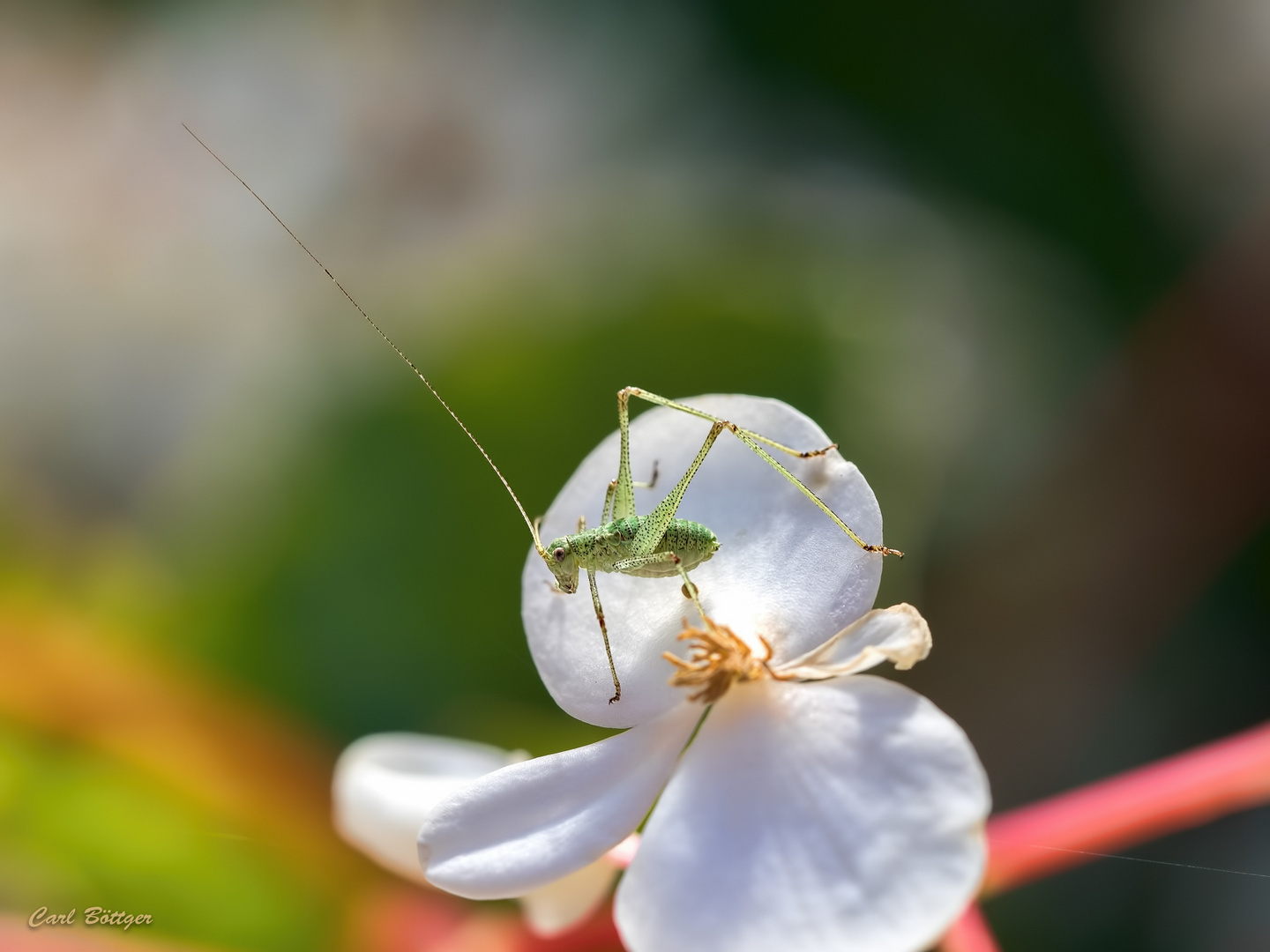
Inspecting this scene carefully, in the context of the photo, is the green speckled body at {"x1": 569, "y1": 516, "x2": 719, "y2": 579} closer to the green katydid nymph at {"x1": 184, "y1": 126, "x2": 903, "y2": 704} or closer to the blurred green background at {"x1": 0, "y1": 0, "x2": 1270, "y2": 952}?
the green katydid nymph at {"x1": 184, "y1": 126, "x2": 903, "y2": 704}

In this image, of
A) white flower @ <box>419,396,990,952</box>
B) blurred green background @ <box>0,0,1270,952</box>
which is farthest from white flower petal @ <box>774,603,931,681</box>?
blurred green background @ <box>0,0,1270,952</box>

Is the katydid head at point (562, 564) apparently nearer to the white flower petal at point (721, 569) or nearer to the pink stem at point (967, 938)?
the white flower petal at point (721, 569)

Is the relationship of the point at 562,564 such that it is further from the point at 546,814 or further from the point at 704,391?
the point at 704,391

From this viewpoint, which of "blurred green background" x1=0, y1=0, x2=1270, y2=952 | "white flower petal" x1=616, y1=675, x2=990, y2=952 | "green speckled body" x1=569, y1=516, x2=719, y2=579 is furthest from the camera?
"blurred green background" x1=0, y1=0, x2=1270, y2=952

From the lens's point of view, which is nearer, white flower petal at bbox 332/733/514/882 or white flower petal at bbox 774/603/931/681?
white flower petal at bbox 774/603/931/681

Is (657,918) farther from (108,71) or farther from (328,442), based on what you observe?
(108,71)

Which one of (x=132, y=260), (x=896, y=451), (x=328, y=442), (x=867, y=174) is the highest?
(x=867, y=174)

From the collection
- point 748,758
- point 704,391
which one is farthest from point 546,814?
point 704,391

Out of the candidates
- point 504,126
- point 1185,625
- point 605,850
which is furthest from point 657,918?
point 504,126
